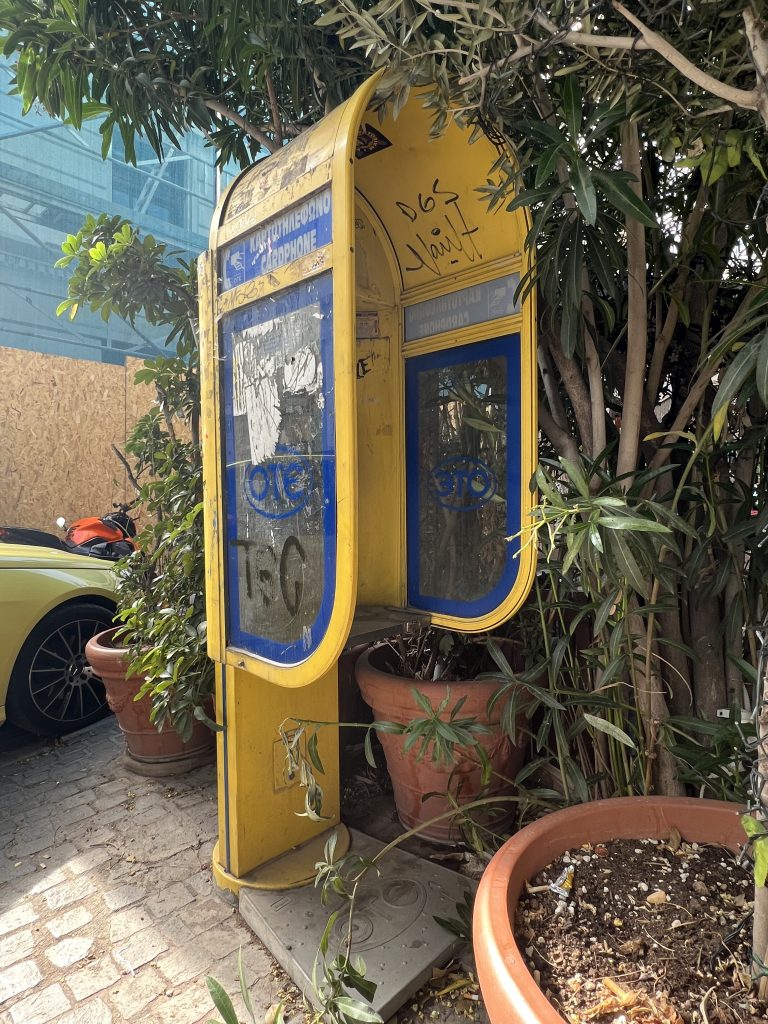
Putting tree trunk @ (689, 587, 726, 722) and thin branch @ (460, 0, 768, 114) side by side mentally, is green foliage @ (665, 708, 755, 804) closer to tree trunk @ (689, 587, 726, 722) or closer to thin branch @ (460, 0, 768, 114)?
tree trunk @ (689, 587, 726, 722)

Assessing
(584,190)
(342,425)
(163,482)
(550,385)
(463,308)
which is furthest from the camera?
(163,482)

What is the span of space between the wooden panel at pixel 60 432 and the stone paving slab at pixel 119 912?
3634 millimetres

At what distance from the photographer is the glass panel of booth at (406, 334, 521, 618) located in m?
1.64

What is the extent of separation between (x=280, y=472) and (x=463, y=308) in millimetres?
714

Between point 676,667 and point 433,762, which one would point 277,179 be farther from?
point 433,762

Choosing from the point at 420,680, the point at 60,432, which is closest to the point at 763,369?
the point at 420,680

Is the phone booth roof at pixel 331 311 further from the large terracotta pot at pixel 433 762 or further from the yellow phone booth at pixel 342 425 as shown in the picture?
the large terracotta pot at pixel 433 762

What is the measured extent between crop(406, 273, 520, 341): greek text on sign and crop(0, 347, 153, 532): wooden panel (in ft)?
14.3

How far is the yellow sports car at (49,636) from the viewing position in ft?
9.14

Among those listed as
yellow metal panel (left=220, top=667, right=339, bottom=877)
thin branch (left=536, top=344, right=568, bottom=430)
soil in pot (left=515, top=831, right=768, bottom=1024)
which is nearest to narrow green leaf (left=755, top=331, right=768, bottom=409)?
thin branch (left=536, top=344, right=568, bottom=430)

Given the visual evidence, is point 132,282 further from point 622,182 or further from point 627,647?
point 627,647

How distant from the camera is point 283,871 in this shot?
1.79 metres

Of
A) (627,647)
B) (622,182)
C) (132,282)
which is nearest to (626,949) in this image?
(627,647)

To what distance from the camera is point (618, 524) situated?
100 cm
